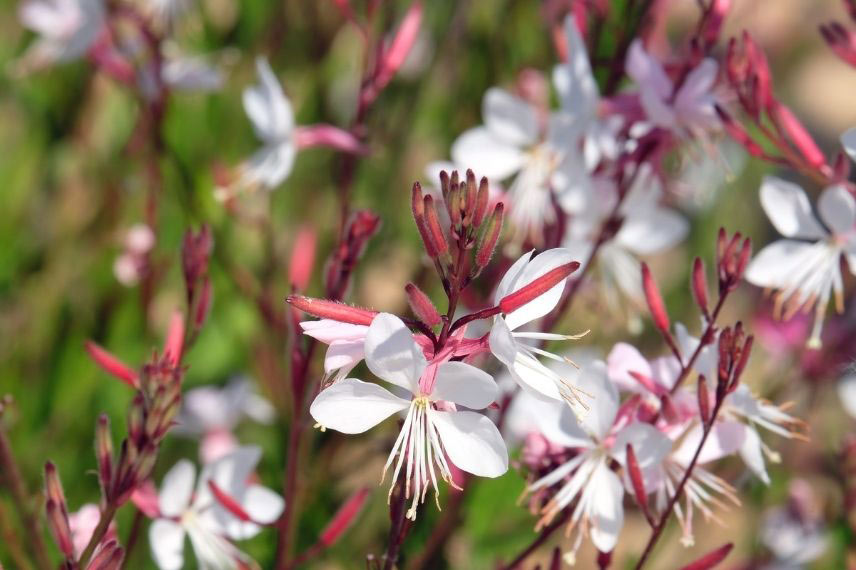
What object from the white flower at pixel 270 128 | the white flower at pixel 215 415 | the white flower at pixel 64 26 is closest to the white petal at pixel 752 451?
the white flower at pixel 270 128

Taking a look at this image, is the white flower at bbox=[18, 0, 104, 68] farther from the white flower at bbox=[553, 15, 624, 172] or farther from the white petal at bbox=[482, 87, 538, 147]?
the white flower at bbox=[553, 15, 624, 172]

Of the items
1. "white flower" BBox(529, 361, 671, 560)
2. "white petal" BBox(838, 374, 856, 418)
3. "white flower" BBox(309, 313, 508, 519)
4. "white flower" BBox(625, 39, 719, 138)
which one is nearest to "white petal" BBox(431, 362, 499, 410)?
"white flower" BBox(309, 313, 508, 519)

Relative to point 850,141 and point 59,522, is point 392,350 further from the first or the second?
point 850,141

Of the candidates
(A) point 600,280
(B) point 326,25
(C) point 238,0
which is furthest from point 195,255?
(B) point 326,25

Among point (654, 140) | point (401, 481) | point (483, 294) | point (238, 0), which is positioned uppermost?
point (238, 0)

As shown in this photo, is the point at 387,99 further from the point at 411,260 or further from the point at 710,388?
the point at 710,388

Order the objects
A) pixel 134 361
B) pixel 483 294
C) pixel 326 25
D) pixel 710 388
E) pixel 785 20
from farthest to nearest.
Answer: pixel 785 20
pixel 326 25
pixel 134 361
pixel 483 294
pixel 710 388
